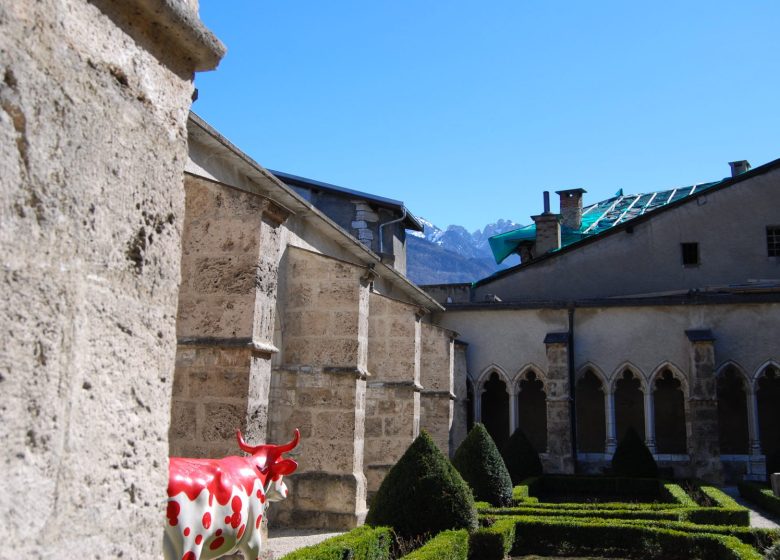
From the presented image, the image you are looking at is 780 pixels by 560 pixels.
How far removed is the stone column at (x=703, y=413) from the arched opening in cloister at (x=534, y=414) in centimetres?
537

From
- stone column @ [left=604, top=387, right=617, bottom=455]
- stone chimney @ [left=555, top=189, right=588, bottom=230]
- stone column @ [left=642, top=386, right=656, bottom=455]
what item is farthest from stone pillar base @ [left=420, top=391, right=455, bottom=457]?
stone chimney @ [left=555, top=189, right=588, bottom=230]

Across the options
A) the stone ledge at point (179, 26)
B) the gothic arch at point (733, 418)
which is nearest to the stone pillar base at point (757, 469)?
the gothic arch at point (733, 418)

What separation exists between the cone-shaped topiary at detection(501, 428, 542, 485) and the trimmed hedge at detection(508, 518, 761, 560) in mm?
6093

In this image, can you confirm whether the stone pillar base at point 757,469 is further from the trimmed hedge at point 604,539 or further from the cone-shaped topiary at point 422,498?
the cone-shaped topiary at point 422,498

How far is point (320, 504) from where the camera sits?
10.0 meters

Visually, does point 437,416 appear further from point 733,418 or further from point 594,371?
point 733,418

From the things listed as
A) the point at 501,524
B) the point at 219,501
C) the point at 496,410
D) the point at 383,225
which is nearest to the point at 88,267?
the point at 219,501

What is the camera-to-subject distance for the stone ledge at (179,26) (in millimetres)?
2004

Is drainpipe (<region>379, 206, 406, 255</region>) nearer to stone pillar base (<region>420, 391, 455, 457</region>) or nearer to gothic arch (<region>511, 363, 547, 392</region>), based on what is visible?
gothic arch (<region>511, 363, 547, 392</region>)

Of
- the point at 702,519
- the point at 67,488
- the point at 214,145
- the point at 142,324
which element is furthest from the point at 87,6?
the point at 702,519

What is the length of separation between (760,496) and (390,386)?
22.3 feet

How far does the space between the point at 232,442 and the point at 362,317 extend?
359 centimetres

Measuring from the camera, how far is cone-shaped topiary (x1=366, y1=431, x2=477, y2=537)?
8336mm

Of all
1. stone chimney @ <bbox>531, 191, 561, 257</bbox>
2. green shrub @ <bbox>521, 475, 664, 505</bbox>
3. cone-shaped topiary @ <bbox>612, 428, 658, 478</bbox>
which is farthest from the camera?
stone chimney @ <bbox>531, 191, 561, 257</bbox>
